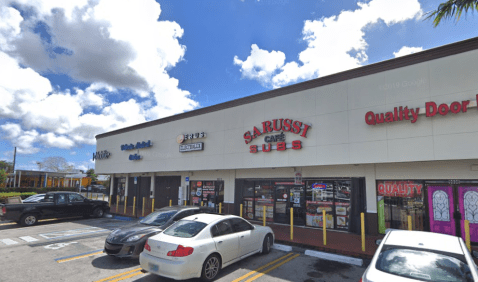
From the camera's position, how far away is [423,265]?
13.7 ft

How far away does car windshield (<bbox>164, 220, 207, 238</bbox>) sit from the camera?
6677mm

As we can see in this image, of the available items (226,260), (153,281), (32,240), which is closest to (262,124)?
(226,260)

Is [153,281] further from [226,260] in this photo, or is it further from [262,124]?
[262,124]

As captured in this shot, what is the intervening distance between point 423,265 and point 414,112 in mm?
6994

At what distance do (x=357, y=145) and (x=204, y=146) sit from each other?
8.73 m

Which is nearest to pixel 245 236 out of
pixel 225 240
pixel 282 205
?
pixel 225 240

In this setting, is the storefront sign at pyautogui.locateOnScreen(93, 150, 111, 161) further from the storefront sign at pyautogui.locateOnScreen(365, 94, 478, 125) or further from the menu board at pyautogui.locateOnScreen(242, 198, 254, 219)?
the storefront sign at pyautogui.locateOnScreen(365, 94, 478, 125)

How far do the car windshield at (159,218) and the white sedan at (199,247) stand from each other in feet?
6.97

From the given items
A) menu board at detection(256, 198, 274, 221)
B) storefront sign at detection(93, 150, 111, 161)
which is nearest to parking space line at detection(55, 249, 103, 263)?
menu board at detection(256, 198, 274, 221)

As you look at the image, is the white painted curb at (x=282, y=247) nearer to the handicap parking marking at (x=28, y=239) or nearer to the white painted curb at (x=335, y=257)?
the white painted curb at (x=335, y=257)

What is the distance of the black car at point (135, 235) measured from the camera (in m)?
7.77

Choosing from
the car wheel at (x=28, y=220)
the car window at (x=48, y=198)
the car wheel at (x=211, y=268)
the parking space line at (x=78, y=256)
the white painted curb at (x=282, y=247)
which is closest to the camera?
the car wheel at (x=211, y=268)

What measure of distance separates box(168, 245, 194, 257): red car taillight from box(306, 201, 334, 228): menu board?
8.37 metres

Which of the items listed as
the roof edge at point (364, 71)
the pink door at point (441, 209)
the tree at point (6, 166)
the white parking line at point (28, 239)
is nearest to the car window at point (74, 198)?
the white parking line at point (28, 239)
